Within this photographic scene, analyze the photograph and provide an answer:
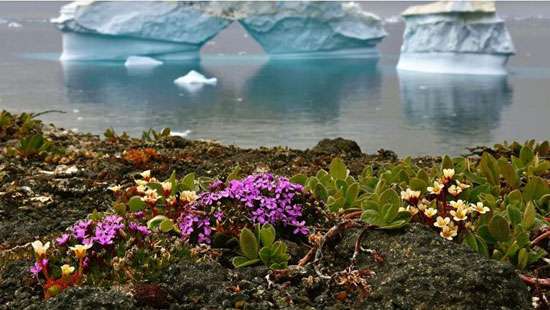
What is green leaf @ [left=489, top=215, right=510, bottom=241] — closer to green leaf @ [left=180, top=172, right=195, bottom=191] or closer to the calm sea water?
green leaf @ [left=180, top=172, right=195, bottom=191]

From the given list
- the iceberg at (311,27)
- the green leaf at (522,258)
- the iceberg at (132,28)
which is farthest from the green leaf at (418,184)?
the iceberg at (311,27)

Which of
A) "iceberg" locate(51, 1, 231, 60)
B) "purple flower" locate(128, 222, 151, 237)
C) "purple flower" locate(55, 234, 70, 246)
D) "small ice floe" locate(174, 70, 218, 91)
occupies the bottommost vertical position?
"small ice floe" locate(174, 70, 218, 91)

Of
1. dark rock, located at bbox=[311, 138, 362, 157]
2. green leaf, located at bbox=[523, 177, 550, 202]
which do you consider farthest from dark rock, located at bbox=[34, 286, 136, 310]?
dark rock, located at bbox=[311, 138, 362, 157]

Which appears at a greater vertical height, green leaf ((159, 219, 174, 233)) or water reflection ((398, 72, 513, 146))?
green leaf ((159, 219, 174, 233))

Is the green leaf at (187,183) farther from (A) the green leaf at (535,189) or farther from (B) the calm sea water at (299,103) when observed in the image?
(B) the calm sea water at (299,103)

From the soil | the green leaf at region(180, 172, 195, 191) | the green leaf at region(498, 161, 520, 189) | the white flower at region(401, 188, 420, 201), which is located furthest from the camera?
the green leaf at region(498, 161, 520, 189)

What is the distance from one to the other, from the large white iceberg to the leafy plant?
55.7 m

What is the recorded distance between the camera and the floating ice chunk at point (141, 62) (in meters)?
64.8

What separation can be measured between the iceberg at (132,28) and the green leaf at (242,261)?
55688 millimetres

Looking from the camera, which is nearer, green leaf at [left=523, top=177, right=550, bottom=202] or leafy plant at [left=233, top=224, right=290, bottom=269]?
leafy plant at [left=233, top=224, right=290, bottom=269]

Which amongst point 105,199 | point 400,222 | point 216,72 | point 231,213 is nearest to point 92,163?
point 105,199

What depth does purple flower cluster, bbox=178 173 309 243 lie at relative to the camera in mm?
2891

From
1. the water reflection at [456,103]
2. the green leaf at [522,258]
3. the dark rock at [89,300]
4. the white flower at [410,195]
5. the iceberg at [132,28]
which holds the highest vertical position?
the iceberg at [132,28]

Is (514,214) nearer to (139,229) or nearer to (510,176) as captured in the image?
(510,176)
